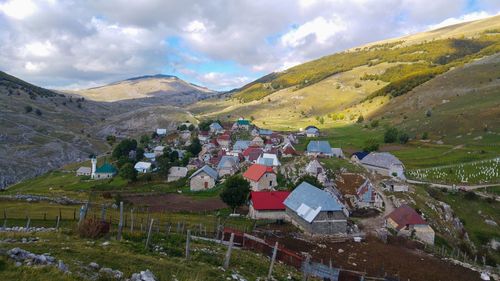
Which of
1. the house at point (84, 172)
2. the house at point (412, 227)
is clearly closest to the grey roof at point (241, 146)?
the house at point (84, 172)

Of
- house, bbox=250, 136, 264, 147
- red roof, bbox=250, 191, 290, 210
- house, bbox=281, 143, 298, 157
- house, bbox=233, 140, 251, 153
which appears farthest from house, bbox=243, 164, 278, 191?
house, bbox=250, 136, 264, 147

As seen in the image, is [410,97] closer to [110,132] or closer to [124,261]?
[110,132]

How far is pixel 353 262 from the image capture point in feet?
123

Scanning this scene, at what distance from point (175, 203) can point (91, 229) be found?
41180 mm

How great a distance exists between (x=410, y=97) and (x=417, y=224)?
142 meters

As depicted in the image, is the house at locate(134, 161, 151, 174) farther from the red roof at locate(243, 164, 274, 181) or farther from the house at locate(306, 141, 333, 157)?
the house at locate(306, 141, 333, 157)

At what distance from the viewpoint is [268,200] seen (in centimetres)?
5644

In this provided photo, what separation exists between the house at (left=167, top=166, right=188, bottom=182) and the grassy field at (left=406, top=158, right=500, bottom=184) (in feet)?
166

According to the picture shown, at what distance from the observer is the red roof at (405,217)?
52781 mm

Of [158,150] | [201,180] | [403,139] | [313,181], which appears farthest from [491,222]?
[158,150]

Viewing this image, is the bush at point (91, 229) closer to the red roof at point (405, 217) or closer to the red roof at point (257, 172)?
the red roof at point (405, 217)

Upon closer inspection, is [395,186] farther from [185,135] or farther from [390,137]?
[185,135]

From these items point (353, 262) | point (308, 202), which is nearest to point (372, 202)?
point (308, 202)

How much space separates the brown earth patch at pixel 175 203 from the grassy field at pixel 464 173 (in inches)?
1863
